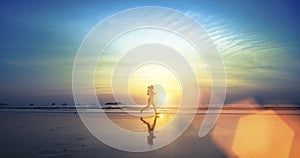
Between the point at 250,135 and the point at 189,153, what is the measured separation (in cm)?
506

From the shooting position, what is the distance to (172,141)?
13.8 metres

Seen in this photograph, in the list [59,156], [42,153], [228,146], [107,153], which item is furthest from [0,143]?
[228,146]

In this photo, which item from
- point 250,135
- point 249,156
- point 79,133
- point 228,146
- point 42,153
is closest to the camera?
point 249,156

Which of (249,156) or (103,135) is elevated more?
(103,135)

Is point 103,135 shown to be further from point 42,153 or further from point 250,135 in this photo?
point 250,135

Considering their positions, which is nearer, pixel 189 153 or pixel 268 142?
pixel 189 153

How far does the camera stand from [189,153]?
36.4 feet

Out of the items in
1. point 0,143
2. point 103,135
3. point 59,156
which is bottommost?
point 59,156

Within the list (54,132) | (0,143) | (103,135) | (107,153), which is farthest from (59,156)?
(54,132)

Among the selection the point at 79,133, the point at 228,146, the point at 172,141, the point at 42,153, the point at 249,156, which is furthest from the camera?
the point at 79,133

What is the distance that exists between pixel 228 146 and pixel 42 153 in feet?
22.7

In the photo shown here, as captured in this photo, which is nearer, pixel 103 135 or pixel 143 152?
pixel 143 152

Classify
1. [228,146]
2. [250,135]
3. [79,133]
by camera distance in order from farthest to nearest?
[79,133]
[250,135]
[228,146]

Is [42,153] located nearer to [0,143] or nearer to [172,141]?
[0,143]
